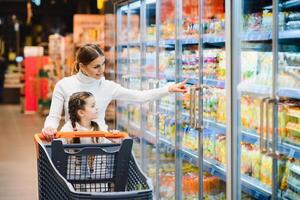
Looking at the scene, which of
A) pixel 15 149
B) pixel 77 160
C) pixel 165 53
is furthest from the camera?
pixel 15 149

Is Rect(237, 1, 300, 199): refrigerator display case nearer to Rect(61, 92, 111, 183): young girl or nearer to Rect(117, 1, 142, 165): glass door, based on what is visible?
Rect(61, 92, 111, 183): young girl

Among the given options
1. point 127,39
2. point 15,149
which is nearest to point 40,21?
point 15,149

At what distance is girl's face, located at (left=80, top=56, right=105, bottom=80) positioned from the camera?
13.9 ft

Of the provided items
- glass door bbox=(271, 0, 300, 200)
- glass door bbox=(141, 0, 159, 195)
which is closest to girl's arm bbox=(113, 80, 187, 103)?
glass door bbox=(271, 0, 300, 200)

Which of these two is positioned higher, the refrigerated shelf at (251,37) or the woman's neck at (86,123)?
the refrigerated shelf at (251,37)

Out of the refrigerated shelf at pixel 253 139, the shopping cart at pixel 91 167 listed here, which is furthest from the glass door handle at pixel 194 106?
the shopping cart at pixel 91 167

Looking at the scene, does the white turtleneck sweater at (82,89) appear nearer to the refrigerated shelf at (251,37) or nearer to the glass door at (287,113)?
the refrigerated shelf at (251,37)

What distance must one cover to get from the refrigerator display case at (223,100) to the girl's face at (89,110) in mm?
849

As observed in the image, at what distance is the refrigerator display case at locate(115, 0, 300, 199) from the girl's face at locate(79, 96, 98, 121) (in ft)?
2.79

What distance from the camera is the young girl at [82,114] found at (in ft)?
13.6

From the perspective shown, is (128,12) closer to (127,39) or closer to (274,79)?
(127,39)

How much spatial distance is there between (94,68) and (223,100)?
1032 mm

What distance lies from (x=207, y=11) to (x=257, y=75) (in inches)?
35.9

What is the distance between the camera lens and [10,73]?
25000 mm
